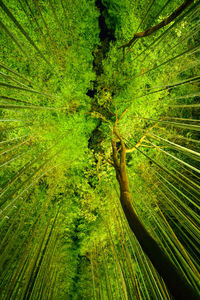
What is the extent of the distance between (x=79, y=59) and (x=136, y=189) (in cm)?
→ 437

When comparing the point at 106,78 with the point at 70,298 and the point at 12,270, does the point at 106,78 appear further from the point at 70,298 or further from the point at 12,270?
the point at 70,298

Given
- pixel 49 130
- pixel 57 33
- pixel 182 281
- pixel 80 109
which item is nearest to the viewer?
pixel 182 281

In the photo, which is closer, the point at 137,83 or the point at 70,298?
the point at 137,83

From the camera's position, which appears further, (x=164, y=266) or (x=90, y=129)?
(x=90, y=129)

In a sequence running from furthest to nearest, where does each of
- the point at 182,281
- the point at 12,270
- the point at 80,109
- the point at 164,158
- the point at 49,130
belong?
1. the point at 80,109
2. the point at 49,130
3. the point at 164,158
4. the point at 12,270
5. the point at 182,281

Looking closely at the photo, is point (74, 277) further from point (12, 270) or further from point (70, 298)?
point (12, 270)

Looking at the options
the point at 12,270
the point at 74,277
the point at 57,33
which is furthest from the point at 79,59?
the point at 74,277

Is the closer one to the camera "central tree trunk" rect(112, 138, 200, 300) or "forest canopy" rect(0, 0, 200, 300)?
"central tree trunk" rect(112, 138, 200, 300)

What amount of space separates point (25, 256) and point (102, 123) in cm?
434

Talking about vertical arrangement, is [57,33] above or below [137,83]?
above

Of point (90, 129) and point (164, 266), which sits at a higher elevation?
point (164, 266)

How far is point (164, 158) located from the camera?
4.11m

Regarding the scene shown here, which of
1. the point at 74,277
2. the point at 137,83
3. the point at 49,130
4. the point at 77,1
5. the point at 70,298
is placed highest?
the point at 77,1

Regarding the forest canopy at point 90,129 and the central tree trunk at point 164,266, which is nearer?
the central tree trunk at point 164,266
